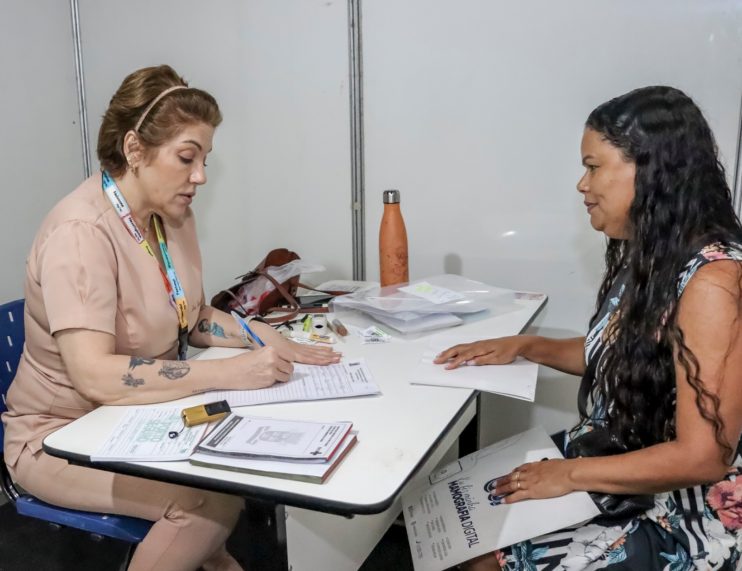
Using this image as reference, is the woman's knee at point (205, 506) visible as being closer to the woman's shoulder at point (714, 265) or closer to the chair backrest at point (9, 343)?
the chair backrest at point (9, 343)

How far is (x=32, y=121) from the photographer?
2.35 meters

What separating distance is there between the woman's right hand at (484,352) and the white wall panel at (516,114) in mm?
691

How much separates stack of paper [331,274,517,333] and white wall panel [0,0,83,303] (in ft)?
4.35

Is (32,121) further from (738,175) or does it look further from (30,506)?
(738,175)

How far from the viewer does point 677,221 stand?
42.7 inches

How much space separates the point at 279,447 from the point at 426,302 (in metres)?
0.74

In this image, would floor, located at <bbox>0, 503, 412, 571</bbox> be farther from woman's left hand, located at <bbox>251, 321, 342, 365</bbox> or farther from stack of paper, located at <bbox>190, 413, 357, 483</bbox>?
stack of paper, located at <bbox>190, 413, 357, 483</bbox>

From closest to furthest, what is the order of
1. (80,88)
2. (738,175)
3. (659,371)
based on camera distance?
1. (659,371)
2. (738,175)
3. (80,88)

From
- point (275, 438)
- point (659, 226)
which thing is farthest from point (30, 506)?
point (659, 226)

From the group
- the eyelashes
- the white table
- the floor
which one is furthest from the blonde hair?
the floor

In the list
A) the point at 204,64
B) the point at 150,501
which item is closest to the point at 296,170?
the point at 204,64

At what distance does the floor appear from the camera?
6.18 ft

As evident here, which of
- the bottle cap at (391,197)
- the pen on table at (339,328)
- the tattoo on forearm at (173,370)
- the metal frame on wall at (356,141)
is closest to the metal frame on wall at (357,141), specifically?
the metal frame on wall at (356,141)

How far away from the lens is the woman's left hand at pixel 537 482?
43.4 inches
